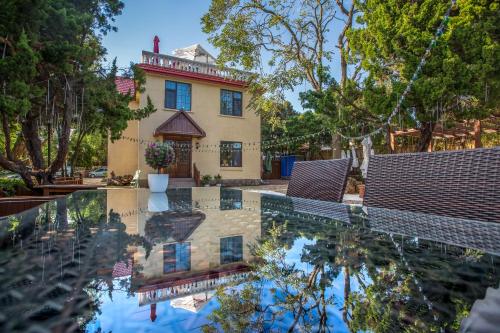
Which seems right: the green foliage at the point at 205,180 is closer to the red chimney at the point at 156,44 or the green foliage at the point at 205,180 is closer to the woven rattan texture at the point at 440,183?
the red chimney at the point at 156,44

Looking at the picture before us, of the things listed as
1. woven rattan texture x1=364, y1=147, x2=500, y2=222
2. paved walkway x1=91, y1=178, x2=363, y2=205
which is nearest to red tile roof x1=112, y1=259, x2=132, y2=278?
woven rattan texture x1=364, y1=147, x2=500, y2=222

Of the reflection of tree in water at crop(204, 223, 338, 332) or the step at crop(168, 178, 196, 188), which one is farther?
the step at crop(168, 178, 196, 188)

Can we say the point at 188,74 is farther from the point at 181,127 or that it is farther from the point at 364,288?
the point at 364,288

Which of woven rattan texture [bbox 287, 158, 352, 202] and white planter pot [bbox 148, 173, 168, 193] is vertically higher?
woven rattan texture [bbox 287, 158, 352, 202]

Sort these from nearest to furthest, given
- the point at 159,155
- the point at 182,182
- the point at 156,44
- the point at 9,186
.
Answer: the point at 9,186, the point at 159,155, the point at 182,182, the point at 156,44

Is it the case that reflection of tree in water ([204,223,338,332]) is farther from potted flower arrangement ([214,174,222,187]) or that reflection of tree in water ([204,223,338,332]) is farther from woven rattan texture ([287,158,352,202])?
potted flower arrangement ([214,174,222,187])

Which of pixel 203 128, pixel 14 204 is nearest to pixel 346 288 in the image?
pixel 14 204

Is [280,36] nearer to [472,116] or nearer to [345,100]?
[345,100]

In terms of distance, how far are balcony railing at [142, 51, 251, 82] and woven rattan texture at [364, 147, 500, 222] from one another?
10035 millimetres

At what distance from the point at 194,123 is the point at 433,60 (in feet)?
26.3

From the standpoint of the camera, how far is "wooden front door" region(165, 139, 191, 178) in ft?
36.8

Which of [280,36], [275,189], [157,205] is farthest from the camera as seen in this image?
[275,189]

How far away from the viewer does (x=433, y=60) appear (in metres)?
5.40

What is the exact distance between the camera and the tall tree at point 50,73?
3787 millimetres
